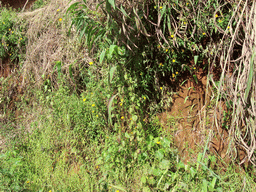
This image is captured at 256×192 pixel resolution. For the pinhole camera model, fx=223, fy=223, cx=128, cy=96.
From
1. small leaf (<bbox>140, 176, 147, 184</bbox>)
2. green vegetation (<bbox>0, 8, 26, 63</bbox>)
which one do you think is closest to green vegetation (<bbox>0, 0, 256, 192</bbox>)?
small leaf (<bbox>140, 176, 147, 184</bbox>)

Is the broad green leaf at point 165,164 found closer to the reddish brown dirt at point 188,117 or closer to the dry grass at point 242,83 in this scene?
the reddish brown dirt at point 188,117

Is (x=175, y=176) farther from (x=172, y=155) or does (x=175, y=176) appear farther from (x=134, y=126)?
(x=134, y=126)

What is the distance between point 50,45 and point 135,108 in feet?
5.87

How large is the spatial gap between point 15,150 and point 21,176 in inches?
18.7

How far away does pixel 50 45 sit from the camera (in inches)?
128

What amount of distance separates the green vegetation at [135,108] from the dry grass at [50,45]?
0.14 ft

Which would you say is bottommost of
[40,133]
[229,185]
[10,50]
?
[229,185]

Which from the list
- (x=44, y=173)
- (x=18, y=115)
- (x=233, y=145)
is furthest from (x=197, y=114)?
(x=18, y=115)

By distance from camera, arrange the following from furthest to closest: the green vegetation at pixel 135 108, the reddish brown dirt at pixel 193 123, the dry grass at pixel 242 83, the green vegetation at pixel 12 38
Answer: the green vegetation at pixel 12 38 < the reddish brown dirt at pixel 193 123 < the green vegetation at pixel 135 108 < the dry grass at pixel 242 83

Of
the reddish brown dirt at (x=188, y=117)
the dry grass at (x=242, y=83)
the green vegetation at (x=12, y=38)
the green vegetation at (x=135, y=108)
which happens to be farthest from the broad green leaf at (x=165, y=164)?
the green vegetation at (x=12, y=38)

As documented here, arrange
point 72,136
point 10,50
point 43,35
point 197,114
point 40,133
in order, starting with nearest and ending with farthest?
point 197,114 < point 72,136 < point 40,133 < point 43,35 < point 10,50

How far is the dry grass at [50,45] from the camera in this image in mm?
2945

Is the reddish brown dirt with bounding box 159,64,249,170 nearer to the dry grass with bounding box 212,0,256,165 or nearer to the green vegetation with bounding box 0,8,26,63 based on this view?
the dry grass with bounding box 212,0,256,165

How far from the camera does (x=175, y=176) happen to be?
1.81 metres
